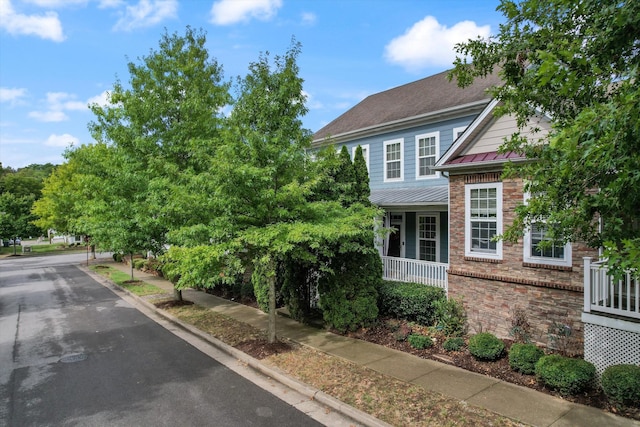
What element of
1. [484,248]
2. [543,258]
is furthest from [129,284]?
[543,258]

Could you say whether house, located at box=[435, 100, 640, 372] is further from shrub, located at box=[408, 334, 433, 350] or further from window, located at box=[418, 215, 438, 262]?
window, located at box=[418, 215, 438, 262]

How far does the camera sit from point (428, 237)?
49.4 ft

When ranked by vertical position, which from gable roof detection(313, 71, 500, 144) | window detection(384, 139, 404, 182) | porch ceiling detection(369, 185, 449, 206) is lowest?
porch ceiling detection(369, 185, 449, 206)

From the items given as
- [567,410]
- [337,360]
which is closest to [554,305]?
[567,410]

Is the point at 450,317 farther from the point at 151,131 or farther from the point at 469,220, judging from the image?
the point at 151,131

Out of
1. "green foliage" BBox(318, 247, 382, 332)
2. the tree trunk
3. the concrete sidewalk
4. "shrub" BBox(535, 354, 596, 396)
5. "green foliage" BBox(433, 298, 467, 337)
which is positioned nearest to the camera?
the concrete sidewalk

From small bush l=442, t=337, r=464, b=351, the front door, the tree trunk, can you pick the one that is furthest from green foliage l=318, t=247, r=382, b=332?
the front door

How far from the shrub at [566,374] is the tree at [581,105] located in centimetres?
259

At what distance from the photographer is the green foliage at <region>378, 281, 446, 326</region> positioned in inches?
382

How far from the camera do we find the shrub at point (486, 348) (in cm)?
750

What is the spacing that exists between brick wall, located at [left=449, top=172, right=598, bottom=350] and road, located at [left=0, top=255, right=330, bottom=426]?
5510mm

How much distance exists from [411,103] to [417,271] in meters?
8.82

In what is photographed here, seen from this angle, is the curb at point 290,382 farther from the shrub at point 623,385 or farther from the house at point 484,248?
the house at point 484,248

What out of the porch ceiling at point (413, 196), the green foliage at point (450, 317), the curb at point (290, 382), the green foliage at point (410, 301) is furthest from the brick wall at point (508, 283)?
the curb at point (290, 382)
